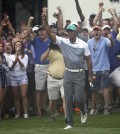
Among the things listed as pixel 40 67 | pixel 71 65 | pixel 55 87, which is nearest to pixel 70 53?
pixel 71 65

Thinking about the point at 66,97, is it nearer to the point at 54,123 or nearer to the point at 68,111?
the point at 68,111

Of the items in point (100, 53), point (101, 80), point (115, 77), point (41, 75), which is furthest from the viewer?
point (41, 75)

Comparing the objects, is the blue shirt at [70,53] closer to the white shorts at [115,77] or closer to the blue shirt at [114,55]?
the white shorts at [115,77]

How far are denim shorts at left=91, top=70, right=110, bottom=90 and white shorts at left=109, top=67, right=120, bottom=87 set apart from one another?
12.4 inches

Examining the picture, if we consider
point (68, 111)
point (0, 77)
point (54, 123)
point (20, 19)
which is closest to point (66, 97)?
point (68, 111)

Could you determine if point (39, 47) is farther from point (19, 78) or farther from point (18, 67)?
point (19, 78)

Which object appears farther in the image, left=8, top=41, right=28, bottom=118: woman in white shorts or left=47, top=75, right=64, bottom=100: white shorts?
left=8, top=41, right=28, bottom=118: woman in white shorts

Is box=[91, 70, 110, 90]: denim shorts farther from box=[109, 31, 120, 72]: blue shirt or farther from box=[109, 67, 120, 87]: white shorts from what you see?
box=[109, 31, 120, 72]: blue shirt

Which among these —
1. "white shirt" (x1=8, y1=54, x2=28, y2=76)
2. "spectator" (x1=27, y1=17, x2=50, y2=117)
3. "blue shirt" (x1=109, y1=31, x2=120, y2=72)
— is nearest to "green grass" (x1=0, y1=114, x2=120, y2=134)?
"spectator" (x1=27, y1=17, x2=50, y2=117)

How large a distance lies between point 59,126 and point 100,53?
11.0 ft

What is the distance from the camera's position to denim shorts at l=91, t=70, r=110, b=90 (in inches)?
782

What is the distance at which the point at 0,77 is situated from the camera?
19.5 m

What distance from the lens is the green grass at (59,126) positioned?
53.0 feet

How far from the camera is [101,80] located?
19938 millimetres
